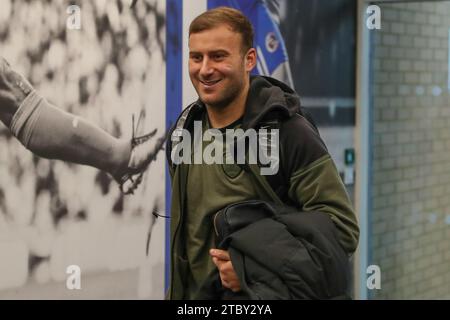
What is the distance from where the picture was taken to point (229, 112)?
1783mm

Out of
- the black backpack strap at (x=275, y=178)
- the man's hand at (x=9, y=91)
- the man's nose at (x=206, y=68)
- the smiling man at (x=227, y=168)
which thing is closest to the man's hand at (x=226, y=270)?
the smiling man at (x=227, y=168)

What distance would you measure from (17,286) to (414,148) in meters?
2.92

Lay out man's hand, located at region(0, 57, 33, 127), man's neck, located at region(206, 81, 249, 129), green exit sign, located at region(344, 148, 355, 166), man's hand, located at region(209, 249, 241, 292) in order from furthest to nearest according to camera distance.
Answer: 1. green exit sign, located at region(344, 148, 355, 166)
2. man's hand, located at region(0, 57, 33, 127)
3. man's neck, located at region(206, 81, 249, 129)
4. man's hand, located at region(209, 249, 241, 292)

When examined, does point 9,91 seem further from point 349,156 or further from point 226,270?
point 349,156

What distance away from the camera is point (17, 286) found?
2.68m

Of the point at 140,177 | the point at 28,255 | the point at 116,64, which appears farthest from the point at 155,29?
the point at 28,255

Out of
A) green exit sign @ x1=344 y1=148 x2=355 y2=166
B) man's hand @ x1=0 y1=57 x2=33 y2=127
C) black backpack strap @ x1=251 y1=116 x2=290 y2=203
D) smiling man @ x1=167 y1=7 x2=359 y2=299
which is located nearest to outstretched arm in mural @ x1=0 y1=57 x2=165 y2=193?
man's hand @ x1=0 y1=57 x2=33 y2=127

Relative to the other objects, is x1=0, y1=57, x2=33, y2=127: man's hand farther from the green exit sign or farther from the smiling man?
the green exit sign

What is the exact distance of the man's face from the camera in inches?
68.4

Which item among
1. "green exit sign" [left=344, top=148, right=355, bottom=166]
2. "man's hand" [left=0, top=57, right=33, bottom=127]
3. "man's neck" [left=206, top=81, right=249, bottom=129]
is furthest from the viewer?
"green exit sign" [left=344, top=148, right=355, bottom=166]

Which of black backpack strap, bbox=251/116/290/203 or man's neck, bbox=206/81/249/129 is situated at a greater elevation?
man's neck, bbox=206/81/249/129

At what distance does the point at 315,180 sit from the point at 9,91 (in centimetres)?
142

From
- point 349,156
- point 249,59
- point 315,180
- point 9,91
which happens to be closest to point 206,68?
point 249,59

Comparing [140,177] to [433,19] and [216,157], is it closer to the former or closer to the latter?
[216,157]
